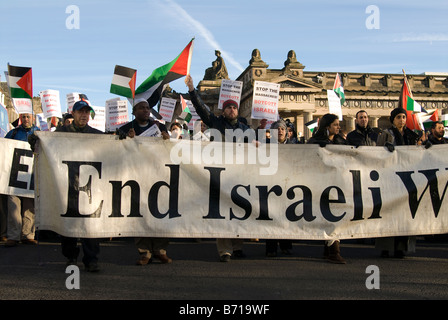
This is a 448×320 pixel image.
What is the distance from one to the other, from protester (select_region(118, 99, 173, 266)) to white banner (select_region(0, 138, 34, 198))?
2717 mm

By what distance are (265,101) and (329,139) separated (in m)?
4.72

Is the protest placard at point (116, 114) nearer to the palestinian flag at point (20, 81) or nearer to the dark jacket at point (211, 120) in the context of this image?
the palestinian flag at point (20, 81)

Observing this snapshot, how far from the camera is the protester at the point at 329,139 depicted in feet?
20.6

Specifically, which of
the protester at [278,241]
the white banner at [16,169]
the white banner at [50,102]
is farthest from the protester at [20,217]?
the white banner at [50,102]

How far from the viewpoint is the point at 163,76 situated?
24.2 feet

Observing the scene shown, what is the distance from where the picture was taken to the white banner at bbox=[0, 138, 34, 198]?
812 centimetres

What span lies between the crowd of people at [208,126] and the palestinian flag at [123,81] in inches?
68.4

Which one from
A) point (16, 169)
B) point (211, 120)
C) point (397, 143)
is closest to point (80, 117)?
point (211, 120)

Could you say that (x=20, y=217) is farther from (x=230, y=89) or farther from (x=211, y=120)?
(x=230, y=89)

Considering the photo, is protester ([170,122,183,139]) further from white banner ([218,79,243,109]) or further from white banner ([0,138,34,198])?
white banner ([0,138,34,198])

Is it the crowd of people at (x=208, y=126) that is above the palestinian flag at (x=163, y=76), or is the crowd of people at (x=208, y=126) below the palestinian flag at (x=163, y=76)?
below

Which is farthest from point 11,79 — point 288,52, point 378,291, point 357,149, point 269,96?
point 288,52

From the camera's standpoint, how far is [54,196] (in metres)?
5.71

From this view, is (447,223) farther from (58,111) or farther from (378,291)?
(58,111)
